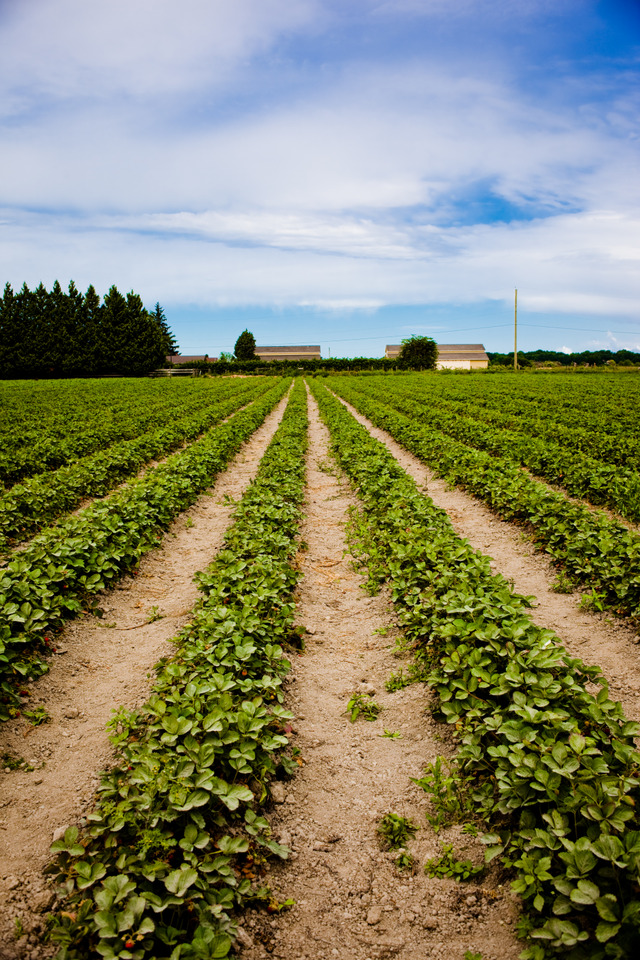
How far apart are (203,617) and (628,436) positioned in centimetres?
1340

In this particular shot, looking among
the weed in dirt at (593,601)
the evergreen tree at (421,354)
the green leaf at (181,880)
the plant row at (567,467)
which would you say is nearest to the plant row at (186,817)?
the green leaf at (181,880)

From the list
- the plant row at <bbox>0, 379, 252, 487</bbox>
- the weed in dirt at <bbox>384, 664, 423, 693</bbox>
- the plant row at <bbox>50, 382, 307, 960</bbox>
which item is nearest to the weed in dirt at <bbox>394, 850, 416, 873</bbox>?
the plant row at <bbox>50, 382, 307, 960</bbox>

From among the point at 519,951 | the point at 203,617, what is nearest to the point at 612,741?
the point at 519,951

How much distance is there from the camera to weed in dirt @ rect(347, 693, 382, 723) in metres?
3.95

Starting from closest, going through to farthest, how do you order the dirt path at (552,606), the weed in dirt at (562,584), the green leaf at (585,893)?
the green leaf at (585,893) → the dirt path at (552,606) → the weed in dirt at (562,584)

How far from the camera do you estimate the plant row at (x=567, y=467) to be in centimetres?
830

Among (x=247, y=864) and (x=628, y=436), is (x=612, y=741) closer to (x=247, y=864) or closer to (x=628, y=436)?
(x=247, y=864)

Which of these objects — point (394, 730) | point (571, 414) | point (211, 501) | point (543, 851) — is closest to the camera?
point (543, 851)

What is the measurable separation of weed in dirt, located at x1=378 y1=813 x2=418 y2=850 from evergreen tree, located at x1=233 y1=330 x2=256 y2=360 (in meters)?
107

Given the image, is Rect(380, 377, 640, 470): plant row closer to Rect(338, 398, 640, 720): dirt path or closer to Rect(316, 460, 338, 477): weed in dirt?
Rect(338, 398, 640, 720): dirt path

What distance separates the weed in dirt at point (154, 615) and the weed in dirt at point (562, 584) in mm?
4491

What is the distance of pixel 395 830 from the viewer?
114 inches

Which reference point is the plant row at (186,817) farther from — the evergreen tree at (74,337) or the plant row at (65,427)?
the evergreen tree at (74,337)

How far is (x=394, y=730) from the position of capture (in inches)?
149
